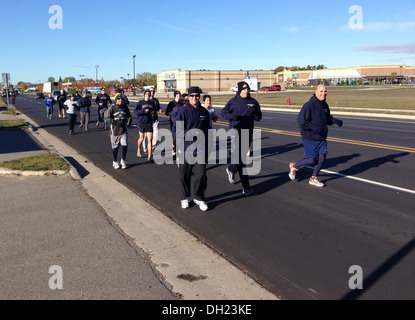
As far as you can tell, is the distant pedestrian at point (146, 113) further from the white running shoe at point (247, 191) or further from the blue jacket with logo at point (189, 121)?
the blue jacket with logo at point (189, 121)

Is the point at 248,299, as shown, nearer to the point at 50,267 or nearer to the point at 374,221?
the point at 50,267

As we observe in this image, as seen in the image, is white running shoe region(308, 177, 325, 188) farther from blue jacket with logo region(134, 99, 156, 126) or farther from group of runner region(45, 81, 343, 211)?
blue jacket with logo region(134, 99, 156, 126)

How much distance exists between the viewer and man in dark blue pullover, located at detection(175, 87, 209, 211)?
Answer: 20.3 feet

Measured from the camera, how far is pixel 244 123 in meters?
7.79

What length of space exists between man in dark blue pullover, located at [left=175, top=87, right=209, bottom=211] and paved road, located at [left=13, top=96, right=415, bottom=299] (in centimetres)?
53

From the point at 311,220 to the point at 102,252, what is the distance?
3.07 metres

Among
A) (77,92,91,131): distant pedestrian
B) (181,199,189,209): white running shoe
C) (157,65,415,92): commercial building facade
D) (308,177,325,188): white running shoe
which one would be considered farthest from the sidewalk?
(157,65,415,92): commercial building facade

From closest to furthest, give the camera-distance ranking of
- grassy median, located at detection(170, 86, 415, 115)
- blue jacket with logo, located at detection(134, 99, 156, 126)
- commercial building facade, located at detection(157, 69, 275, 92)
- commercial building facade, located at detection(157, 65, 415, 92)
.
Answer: blue jacket with logo, located at detection(134, 99, 156, 126), grassy median, located at detection(170, 86, 415, 115), commercial building facade, located at detection(157, 69, 275, 92), commercial building facade, located at detection(157, 65, 415, 92)

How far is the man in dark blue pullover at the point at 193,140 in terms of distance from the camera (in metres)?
6.18

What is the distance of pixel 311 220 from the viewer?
586 centimetres

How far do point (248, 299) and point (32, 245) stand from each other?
291cm

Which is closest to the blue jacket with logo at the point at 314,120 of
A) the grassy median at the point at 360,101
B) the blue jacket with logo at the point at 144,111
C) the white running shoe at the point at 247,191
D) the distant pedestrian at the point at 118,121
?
the white running shoe at the point at 247,191

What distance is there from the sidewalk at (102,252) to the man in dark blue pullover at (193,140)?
2.66 ft
